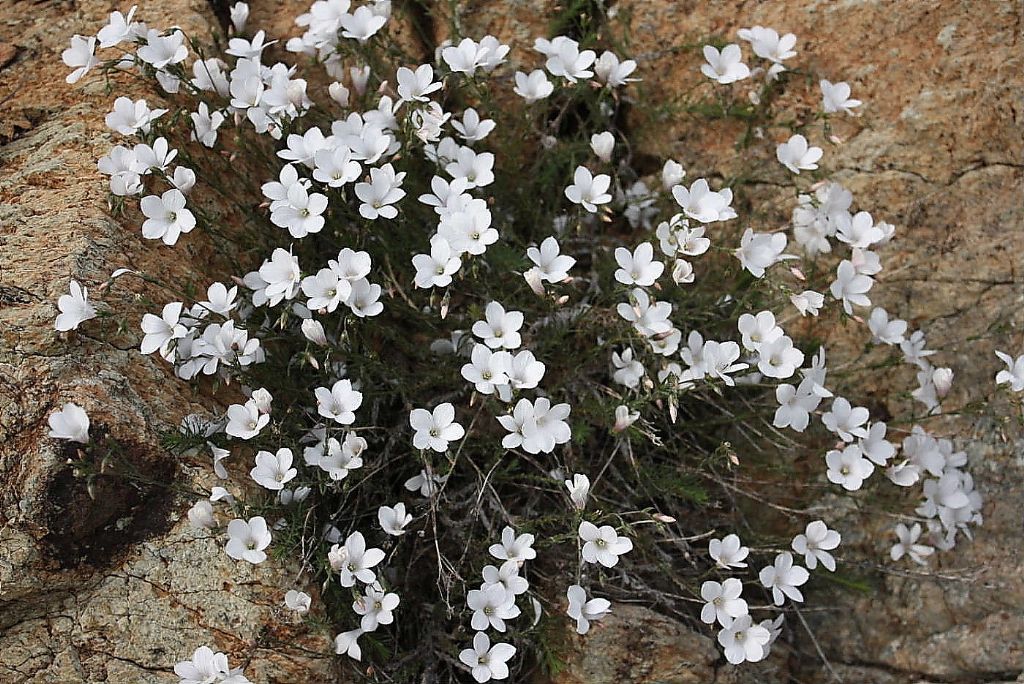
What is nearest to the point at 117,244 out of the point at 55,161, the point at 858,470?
the point at 55,161

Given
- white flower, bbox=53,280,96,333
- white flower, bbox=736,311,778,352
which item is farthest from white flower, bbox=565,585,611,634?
white flower, bbox=53,280,96,333

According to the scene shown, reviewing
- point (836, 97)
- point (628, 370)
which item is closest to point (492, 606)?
point (628, 370)

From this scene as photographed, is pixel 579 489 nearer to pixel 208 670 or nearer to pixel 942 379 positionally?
pixel 208 670

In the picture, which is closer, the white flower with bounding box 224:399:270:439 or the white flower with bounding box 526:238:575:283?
the white flower with bounding box 224:399:270:439

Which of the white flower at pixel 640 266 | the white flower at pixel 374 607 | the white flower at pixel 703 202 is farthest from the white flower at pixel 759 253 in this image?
the white flower at pixel 374 607

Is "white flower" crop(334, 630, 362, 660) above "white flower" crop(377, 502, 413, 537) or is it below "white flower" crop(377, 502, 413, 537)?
below

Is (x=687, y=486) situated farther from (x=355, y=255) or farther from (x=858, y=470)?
(x=355, y=255)

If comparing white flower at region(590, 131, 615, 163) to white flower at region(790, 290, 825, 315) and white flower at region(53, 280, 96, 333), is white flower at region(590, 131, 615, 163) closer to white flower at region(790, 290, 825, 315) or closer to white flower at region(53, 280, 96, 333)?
white flower at region(790, 290, 825, 315)
